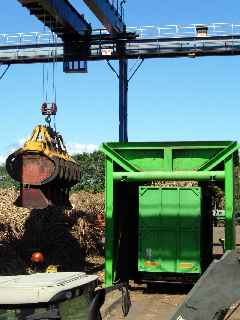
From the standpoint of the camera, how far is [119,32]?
31.4 m

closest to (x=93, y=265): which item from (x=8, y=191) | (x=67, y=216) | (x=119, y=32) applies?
(x=67, y=216)

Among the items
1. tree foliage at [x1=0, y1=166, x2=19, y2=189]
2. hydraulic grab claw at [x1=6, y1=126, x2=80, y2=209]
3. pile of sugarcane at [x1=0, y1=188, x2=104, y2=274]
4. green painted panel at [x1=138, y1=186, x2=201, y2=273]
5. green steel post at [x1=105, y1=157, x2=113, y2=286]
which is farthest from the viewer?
tree foliage at [x1=0, y1=166, x2=19, y2=189]

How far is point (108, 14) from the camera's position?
89.3ft

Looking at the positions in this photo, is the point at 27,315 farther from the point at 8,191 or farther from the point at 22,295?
the point at 8,191

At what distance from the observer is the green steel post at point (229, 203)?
12.9 m

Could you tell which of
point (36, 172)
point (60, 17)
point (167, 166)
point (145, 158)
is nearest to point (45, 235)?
point (36, 172)

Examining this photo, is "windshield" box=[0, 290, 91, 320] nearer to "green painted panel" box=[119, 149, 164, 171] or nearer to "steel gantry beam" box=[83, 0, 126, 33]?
"green painted panel" box=[119, 149, 164, 171]

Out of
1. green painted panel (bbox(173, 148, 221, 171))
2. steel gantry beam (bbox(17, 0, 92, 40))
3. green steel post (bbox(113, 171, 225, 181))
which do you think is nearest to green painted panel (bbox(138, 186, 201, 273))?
green steel post (bbox(113, 171, 225, 181))

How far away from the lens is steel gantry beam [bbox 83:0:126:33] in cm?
2459

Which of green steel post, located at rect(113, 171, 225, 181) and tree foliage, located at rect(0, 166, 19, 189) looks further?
tree foliage, located at rect(0, 166, 19, 189)

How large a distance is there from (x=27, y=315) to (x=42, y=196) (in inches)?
350

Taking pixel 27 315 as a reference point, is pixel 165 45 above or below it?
above

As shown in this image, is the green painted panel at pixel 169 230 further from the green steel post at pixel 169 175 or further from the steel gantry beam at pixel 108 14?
the steel gantry beam at pixel 108 14

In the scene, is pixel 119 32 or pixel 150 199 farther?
pixel 119 32
